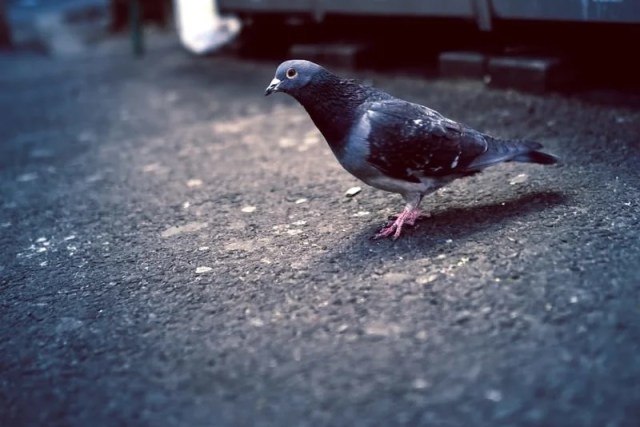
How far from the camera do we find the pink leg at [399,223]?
2795mm

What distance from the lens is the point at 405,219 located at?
285cm

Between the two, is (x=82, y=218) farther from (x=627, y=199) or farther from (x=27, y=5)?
(x=27, y=5)

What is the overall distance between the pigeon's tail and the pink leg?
1.03 feet

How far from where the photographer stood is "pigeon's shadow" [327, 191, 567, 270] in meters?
2.67

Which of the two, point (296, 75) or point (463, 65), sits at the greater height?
point (296, 75)

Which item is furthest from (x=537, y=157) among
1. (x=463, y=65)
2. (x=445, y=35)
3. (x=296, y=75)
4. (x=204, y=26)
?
(x=204, y=26)

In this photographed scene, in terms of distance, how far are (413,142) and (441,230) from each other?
380mm

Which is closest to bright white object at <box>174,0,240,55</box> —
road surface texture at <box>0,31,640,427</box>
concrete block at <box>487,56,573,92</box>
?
road surface texture at <box>0,31,640,427</box>

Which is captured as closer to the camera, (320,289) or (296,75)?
(320,289)

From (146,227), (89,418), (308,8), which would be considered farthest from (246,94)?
(89,418)

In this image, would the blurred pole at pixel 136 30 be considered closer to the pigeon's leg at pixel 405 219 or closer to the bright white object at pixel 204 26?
the bright white object at pixel 204 26

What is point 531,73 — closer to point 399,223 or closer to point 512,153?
point 512,153

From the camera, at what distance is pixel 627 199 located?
2891mm

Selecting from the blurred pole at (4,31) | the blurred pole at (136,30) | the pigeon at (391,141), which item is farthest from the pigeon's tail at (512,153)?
the blurred pole at (4,31)
